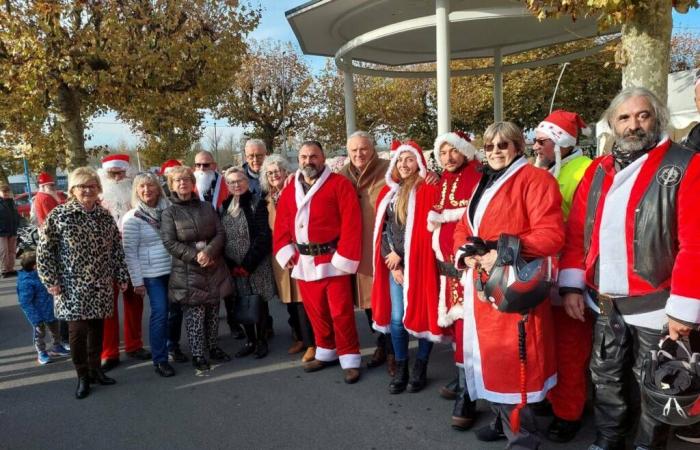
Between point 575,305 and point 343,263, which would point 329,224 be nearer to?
point 343,263

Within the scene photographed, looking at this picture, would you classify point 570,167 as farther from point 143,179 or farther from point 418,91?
point 418,91

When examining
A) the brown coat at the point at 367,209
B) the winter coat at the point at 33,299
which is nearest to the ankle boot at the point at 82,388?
the winter coat at the point at 33,299

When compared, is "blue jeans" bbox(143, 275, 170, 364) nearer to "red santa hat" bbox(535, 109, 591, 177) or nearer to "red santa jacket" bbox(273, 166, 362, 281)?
"red santa jacket" bbox(273, 166, 362, 281)

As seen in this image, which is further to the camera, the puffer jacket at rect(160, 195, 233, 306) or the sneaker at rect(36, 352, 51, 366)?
the sneaker at rect(36, 352, 51, 366)

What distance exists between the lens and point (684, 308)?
2.11 meters

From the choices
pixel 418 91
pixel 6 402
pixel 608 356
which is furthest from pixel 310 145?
pixel 418 91

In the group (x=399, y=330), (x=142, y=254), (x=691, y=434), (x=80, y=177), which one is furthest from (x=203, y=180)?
(x=691, y=434)

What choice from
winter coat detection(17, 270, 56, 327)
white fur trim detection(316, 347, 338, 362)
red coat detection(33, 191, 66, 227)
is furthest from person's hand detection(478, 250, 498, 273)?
red coat detection(33, 191, 66, 227)

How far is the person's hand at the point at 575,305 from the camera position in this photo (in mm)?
2609

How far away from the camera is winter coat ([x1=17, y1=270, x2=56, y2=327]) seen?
16.1ft

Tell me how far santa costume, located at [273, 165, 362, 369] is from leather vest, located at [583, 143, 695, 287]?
7.06 ft

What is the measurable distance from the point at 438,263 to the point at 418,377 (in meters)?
1.03

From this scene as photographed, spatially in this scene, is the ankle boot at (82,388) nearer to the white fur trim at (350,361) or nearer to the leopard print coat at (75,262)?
the leopard print coat at (75,262)

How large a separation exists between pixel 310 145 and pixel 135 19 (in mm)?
7018
